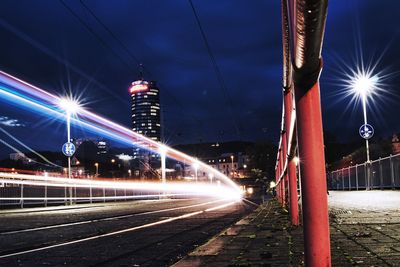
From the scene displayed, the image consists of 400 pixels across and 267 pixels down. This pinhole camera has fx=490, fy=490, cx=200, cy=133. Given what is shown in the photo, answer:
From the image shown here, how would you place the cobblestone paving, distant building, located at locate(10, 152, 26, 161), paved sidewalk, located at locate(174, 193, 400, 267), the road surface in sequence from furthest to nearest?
1. distant building, located at locate(10, 152, 26, 161)
2. the road surface
3. paved sidewalk, located at locate(174, 193, 400, 267)
4. the cobblestone paving

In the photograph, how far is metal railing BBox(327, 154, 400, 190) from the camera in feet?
87.6

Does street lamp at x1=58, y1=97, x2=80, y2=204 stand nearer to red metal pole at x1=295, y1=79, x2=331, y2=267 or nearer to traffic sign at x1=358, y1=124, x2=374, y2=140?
traffic sign at x1=358, y1=124, x2=374, y2=140

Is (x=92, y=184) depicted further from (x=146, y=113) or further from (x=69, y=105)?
(x=146, y=113)

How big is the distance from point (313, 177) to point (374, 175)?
30558 millimetres

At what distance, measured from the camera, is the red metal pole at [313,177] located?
285 cm

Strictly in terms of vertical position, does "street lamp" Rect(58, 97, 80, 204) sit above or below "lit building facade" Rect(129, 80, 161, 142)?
below

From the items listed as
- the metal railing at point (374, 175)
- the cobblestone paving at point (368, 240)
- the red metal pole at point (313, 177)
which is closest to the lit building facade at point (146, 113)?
the metal railing at point (374, 175)

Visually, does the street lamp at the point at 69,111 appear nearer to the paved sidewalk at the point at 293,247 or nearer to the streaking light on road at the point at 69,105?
the streaking light on road at the point at 69,105

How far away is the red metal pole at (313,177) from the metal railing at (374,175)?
24689mm

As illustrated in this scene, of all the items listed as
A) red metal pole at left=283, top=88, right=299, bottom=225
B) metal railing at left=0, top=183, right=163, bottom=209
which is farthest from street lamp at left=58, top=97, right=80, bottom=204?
red metal pole at left=283, top=88, right=299, bottom=225

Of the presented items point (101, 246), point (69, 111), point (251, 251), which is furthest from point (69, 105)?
point (251, 251)

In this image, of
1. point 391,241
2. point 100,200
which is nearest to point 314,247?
point 391,241

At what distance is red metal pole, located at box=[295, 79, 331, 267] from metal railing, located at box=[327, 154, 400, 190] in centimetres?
2469

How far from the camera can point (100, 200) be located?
43.7 m
